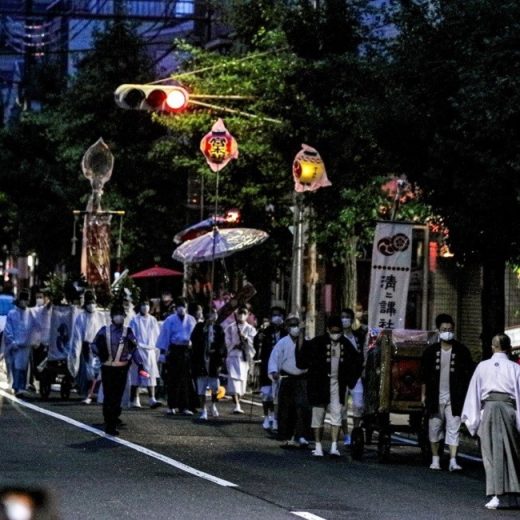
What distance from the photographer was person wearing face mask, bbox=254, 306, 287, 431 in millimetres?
22641

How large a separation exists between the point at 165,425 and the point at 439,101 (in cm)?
631

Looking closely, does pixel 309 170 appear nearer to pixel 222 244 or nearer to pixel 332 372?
pixel 222 244

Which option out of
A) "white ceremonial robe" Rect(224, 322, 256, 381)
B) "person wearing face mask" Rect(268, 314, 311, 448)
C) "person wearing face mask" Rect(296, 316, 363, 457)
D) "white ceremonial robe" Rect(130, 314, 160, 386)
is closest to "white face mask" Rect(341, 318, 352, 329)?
"person wearing face mask" Rect(268, 314, 311, 448)

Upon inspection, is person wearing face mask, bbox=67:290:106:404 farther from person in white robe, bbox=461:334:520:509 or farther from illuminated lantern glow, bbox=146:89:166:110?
person in white robe, bbox=461:334:520:509

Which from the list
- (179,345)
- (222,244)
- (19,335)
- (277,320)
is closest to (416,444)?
(277,320)

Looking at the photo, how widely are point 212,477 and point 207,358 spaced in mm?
10380

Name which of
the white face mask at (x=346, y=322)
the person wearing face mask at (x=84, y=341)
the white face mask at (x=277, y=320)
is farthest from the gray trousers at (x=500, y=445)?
the person wearing face mask at (x=84, y=341)

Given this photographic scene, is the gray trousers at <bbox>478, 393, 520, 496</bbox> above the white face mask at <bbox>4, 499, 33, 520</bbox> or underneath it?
underneath

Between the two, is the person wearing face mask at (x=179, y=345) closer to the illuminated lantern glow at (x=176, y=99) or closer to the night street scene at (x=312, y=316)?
the night street scene at (x=312, y=316)

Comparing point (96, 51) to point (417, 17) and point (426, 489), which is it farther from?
point (426, 489)

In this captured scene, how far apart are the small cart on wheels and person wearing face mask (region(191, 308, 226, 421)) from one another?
7167 millimetres

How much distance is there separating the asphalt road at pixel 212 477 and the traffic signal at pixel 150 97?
4.97 m

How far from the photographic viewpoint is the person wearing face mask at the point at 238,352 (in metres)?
26.8

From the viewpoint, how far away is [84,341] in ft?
94.0
